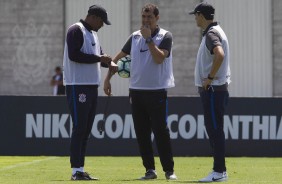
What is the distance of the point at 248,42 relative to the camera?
109 ft

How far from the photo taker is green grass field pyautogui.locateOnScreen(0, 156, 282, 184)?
12273mm

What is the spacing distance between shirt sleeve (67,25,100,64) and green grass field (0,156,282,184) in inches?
55.9

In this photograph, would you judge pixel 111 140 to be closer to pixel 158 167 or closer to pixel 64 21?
pixel 158 167

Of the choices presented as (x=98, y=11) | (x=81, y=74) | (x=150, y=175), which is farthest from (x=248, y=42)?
(x=81, y=74)

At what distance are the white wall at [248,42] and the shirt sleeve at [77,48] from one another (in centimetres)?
2109

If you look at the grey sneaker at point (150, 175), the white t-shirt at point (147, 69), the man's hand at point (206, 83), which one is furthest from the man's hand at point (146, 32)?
the grey sneaker at point (150, 175)

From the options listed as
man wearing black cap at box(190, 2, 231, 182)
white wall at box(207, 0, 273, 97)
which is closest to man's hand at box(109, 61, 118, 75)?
man wearing black cap at box(190, 2, 231, 182)

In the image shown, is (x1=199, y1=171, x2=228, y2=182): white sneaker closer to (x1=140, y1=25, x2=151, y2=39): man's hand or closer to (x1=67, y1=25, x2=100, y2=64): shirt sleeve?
(x1=140, y1=25, x2=151, y2=39): man's hand

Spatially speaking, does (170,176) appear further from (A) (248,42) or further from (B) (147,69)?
(A) (248,42)

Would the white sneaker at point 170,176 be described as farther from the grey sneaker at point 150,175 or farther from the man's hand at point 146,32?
the man's hand at point 146,32

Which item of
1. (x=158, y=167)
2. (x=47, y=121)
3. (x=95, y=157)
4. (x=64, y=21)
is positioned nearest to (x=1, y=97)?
(x=47, y=121)

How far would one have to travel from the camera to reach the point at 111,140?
60.3ft

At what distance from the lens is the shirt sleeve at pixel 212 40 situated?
448 inches

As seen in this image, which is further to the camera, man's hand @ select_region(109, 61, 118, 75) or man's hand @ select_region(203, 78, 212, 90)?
man's hand @ select_region(109, 61, 118, 75)
